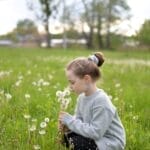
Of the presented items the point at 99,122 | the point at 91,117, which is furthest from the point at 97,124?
the point at 91,117

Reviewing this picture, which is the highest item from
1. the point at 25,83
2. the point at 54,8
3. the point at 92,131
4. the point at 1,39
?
the point at 92,131

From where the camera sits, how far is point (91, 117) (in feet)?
15.7

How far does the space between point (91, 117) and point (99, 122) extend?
0.55 ft

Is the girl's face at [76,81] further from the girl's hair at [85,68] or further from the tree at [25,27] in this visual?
the tree at [25,27]

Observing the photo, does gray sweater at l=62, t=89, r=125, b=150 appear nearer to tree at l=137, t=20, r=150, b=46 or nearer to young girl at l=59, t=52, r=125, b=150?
young girl at l=59, t=52, r=125, b=150

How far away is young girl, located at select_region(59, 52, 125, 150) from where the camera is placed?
4.66m

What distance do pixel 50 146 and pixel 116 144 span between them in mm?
822

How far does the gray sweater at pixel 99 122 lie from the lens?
4.65 m

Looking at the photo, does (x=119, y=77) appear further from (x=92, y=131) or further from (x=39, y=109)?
(x=92, y=131)

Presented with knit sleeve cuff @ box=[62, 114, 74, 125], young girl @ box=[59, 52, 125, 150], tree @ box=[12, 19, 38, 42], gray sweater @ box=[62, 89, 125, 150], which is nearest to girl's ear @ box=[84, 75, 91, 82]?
young girl @ box=[59, 52, 125, 150]

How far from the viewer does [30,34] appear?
89.7m

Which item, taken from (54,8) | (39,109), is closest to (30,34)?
(54,8)

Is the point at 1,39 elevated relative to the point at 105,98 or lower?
lower

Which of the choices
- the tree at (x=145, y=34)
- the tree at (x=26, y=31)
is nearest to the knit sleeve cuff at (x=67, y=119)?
the tree at (x=145, y=34)
